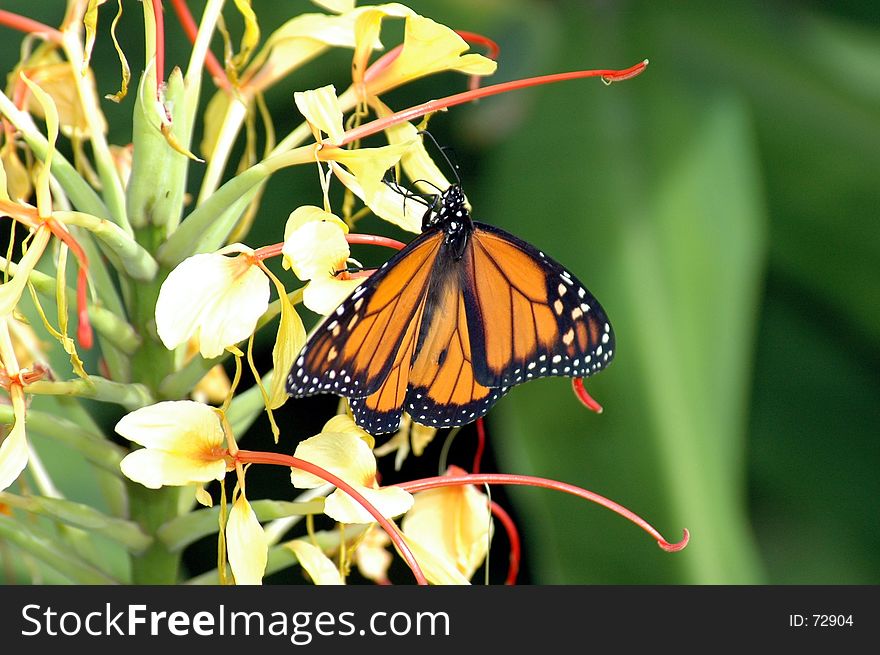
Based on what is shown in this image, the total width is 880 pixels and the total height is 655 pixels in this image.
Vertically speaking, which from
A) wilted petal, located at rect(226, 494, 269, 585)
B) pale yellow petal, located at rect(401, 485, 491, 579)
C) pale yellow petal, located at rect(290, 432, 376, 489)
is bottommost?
wilted petal, located at rect(226, 494, 269, 585)

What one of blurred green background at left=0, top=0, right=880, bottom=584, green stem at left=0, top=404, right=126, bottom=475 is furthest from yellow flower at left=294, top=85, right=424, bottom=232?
blurred green background at left=0, top=0, right=880, bottom=584

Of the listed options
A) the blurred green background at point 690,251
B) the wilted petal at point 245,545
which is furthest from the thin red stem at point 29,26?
the blurred green background at point 690,251

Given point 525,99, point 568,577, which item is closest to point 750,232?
point 525,99

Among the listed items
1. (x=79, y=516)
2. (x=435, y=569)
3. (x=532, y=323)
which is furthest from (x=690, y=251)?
(x=79, y=516)

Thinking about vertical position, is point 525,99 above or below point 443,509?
above

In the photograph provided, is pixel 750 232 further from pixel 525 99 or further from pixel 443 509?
pixel 443 509

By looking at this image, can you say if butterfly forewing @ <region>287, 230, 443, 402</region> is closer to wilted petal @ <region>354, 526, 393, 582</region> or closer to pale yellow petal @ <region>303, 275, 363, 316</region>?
pale yellow petal @ <region>303, 275, 363, 316</region>
